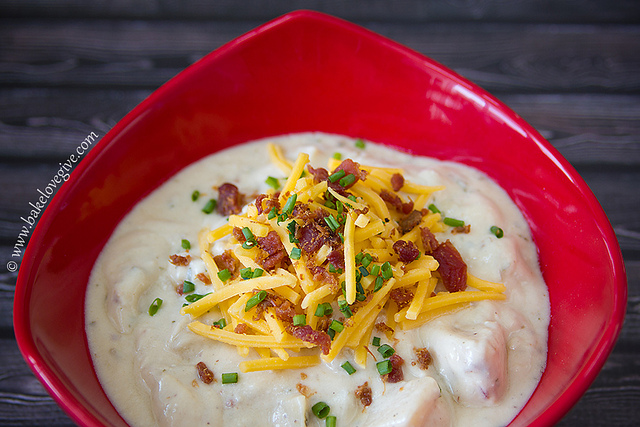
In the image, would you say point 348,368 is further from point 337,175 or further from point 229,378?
point 337,175

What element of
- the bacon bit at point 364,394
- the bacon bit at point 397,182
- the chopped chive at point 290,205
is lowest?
the bacon bit at point 364,394

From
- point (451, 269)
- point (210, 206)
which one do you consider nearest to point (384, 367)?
point (451, 269)

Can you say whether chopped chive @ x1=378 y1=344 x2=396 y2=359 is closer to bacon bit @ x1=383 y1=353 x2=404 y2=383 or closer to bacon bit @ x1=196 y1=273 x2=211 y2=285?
bacon bit @ x1=383 y1=353 x2=404 y2=383

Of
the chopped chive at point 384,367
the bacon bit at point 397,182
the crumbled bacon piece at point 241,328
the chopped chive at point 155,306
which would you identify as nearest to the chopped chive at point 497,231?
the bacon bit at point 397,182

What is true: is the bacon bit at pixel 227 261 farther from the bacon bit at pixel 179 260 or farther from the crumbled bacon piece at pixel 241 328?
the crumbled bacon piece at pixel 241 328

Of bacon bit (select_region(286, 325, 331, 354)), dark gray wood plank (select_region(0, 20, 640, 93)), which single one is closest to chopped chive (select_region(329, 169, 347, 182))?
bacon bit (select_region(286, 325, 331, 354))

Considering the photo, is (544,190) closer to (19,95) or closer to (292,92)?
(292,92)
